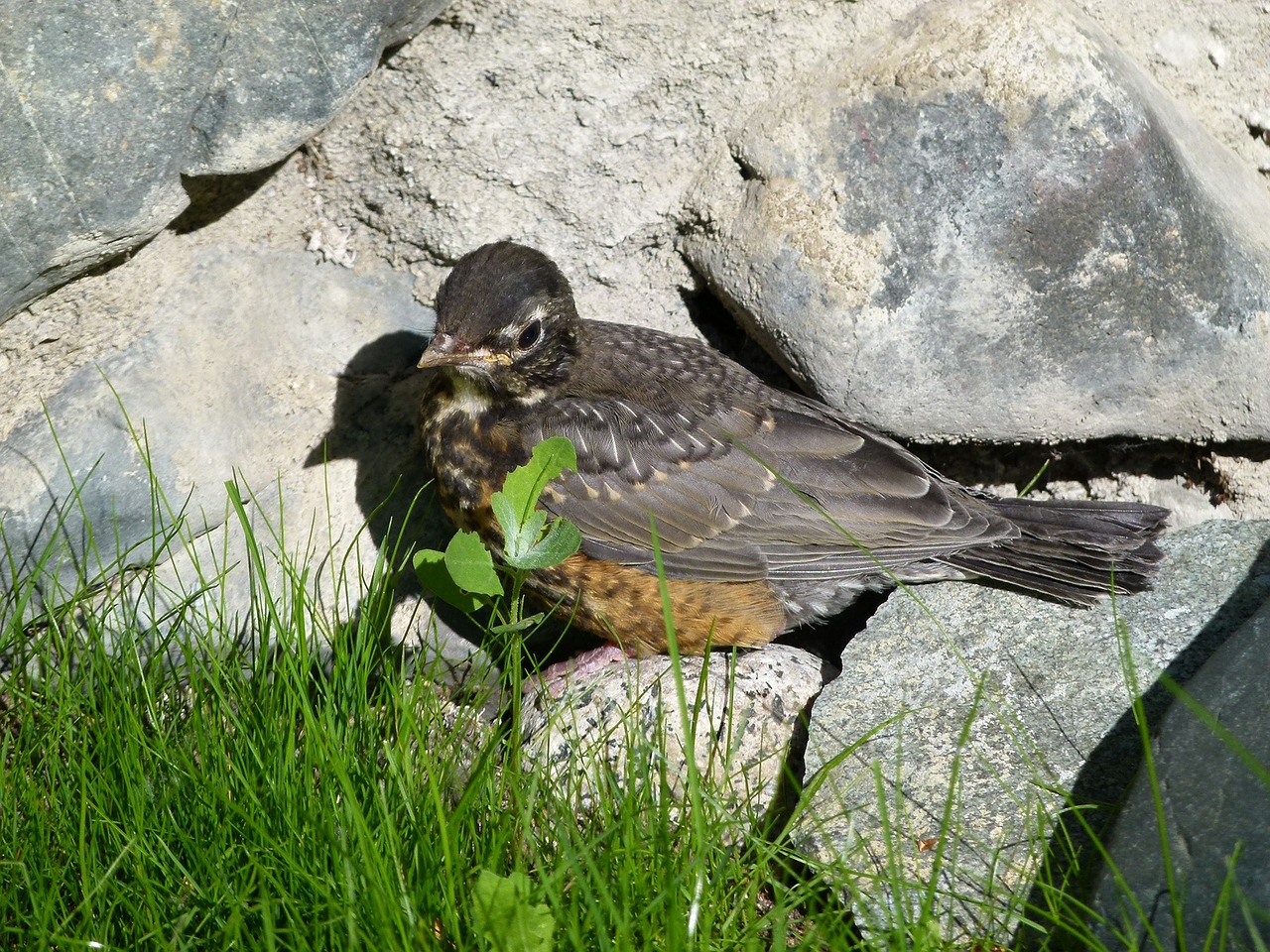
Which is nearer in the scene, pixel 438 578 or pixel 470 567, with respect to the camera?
pixel 470 567

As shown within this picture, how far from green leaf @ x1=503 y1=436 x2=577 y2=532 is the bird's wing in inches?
22.1

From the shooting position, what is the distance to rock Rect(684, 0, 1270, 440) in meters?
3.75

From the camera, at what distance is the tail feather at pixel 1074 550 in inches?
145

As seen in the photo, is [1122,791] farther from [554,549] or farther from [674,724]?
[554,549]

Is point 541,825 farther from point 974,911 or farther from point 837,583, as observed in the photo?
point 837,583

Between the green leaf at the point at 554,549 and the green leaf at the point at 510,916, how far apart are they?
91 cm

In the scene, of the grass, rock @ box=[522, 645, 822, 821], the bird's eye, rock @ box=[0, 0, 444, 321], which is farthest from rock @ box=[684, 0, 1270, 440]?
the grass

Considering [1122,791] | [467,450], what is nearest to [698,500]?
[467,450]

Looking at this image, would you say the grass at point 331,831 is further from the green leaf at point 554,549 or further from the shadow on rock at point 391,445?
the shadow on rock at point 391,445

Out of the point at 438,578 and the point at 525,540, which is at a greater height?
the point at 525,540

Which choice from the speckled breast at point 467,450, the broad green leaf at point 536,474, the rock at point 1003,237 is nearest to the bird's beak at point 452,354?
the speckled breast at point 467,450

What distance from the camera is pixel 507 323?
→ 364 cm

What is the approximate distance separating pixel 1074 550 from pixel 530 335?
1828 mm

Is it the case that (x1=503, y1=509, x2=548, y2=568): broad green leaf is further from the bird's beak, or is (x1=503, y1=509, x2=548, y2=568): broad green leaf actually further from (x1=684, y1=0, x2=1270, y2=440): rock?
(x1=684, y1=0, x2=1270, y2=440): rock
